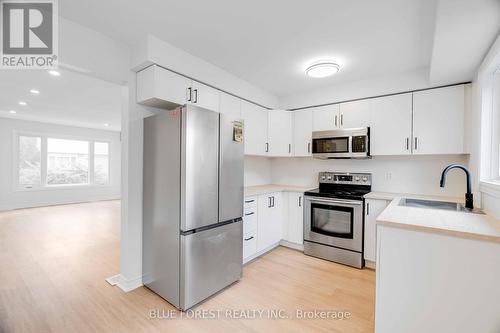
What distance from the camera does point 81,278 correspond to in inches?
97.2

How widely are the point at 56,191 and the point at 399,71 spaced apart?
8.86 m

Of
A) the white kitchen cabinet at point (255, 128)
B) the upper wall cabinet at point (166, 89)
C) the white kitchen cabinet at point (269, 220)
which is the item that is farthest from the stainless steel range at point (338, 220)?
the upper wall cabinet at point (166, 89)

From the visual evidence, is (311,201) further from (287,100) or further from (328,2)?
(328,2)

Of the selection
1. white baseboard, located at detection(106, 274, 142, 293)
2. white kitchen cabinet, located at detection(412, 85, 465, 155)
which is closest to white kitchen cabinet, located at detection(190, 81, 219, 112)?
white baseboard, located at detection(106, 274, 142, 293)

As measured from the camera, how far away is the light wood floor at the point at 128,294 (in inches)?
70.1

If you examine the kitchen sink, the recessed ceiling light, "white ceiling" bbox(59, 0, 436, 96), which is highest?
"white ceiling" bbox(59, 0, 436, 96)

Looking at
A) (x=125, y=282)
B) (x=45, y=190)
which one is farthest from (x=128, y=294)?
(x=45, y=190)

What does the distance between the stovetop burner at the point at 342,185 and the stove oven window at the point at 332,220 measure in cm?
18

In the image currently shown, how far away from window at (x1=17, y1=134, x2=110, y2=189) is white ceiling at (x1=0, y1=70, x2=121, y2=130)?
2.52 ft

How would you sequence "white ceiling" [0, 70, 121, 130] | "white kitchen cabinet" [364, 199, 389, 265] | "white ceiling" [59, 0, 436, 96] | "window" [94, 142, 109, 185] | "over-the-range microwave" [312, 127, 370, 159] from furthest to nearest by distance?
1. "window" [94, 142, 109, 185]
2. "white ceiling" [0, 70, 121, 130]
3. "over-the-range microwave" [312, 127, 370, 159]
4. "white kitchen cabinet" [364, 199, 389, 265]
5. "white ceiling" [59, 0, 436, 96]

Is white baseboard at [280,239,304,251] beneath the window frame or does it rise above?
beneath

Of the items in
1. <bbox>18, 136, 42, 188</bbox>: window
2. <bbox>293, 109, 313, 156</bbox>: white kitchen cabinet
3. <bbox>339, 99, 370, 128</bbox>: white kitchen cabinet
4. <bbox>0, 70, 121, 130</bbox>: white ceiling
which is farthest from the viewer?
<bbox>18, 136, 42, 188</bbox>: window

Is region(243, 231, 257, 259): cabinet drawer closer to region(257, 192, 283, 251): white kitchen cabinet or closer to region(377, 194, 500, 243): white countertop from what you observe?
region(257, 192, 283, 251): white kitchen cabinet

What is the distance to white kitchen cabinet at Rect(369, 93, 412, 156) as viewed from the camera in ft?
9.21
